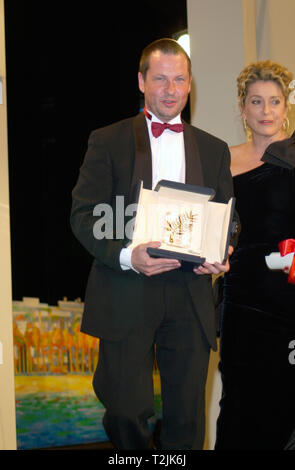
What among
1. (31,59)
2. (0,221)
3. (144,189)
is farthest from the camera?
(31,59)

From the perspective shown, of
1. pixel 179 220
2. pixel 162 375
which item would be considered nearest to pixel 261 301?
pixel 162 375

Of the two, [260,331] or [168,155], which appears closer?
[168,155]

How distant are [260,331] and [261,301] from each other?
0.12 m

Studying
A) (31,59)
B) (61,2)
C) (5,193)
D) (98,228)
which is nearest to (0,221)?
(5,193)

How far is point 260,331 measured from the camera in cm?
246

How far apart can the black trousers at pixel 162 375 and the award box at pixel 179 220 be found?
147mm

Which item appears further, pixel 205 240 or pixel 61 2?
pixel 61 2

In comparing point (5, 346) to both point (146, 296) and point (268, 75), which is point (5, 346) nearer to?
point (146, 296)

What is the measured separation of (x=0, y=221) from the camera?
2.44m

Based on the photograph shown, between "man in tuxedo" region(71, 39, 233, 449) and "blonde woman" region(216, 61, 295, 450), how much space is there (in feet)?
1.72

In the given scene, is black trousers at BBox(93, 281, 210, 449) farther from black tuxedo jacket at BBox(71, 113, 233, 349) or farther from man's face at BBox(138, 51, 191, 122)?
man's face at BBox(138, 51, 191, 122)

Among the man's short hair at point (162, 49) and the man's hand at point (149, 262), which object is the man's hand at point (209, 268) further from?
the man's short hair at point (162, 49)

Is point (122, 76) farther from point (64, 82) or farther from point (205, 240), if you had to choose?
point (205, 240)
